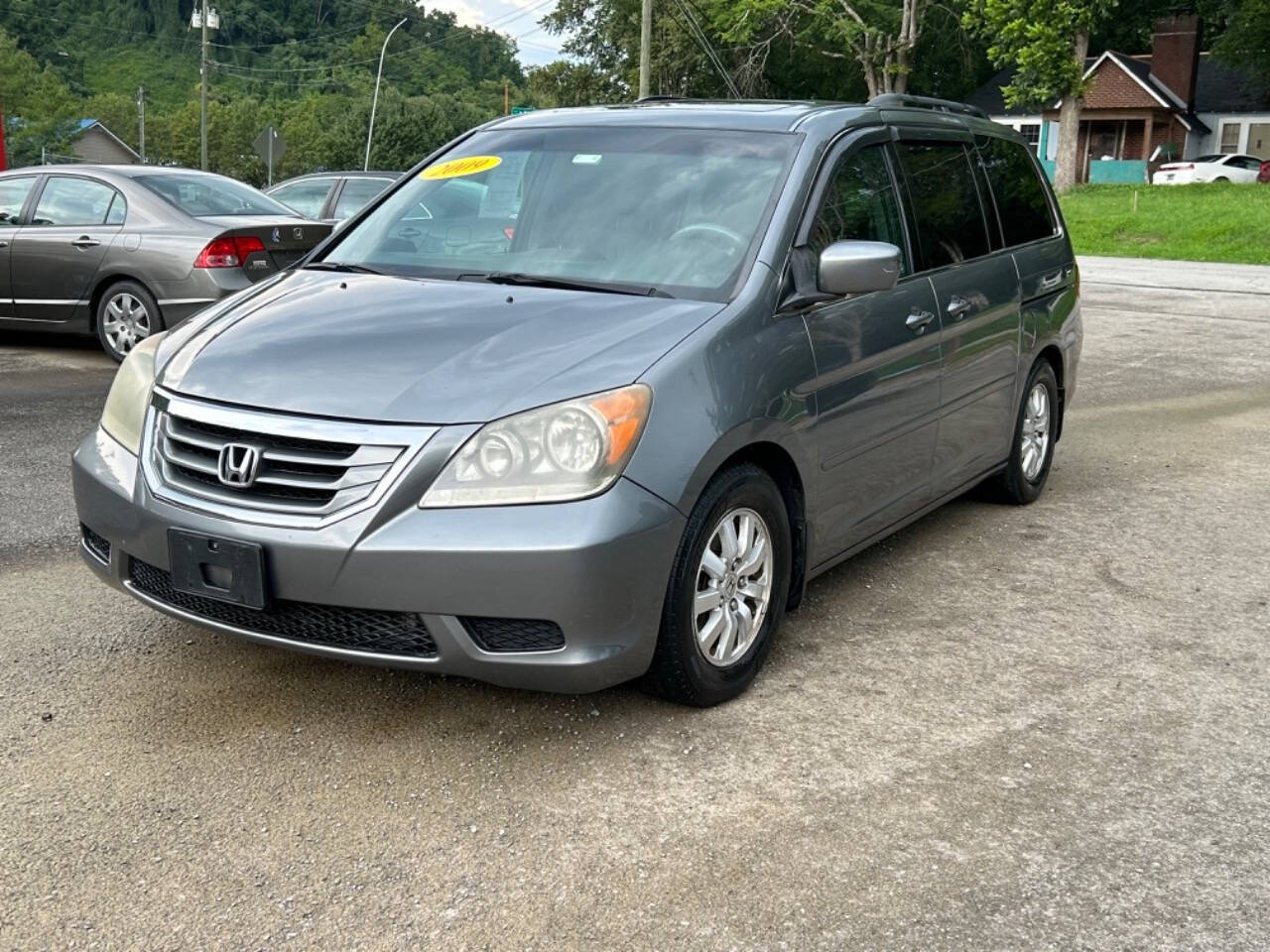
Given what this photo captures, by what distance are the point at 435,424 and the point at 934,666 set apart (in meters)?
1.87

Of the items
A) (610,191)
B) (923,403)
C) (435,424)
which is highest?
(610,191)

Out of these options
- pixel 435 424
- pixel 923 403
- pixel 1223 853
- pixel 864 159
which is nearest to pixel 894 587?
pixel 923 403

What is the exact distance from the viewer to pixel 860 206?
4.70m

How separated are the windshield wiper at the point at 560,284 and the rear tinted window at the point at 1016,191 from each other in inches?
97.0

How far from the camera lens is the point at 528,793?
11.0 feet

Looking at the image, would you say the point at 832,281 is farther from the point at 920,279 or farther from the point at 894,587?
the point at 894,587

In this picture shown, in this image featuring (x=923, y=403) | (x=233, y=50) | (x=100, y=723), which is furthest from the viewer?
(x=233, y=50)

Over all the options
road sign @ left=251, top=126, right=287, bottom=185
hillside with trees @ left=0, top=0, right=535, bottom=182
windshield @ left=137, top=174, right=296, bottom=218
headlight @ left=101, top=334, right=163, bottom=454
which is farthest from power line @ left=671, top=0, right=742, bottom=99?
headlight @ left=101, top=334, right=163, bottom=454

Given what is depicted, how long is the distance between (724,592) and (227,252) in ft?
22.1

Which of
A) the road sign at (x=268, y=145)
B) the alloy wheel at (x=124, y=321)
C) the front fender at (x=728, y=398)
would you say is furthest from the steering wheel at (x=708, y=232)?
the road sign at (x=268, y=145)

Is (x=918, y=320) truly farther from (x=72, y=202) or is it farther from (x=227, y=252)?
(x=72, y=202)

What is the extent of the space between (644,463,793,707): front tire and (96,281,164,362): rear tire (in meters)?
6.87

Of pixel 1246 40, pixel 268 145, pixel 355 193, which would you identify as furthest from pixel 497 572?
pixel 1246 40

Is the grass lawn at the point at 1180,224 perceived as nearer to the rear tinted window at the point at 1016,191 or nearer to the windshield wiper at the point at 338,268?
the rear tinted window at the point at 1016,191
